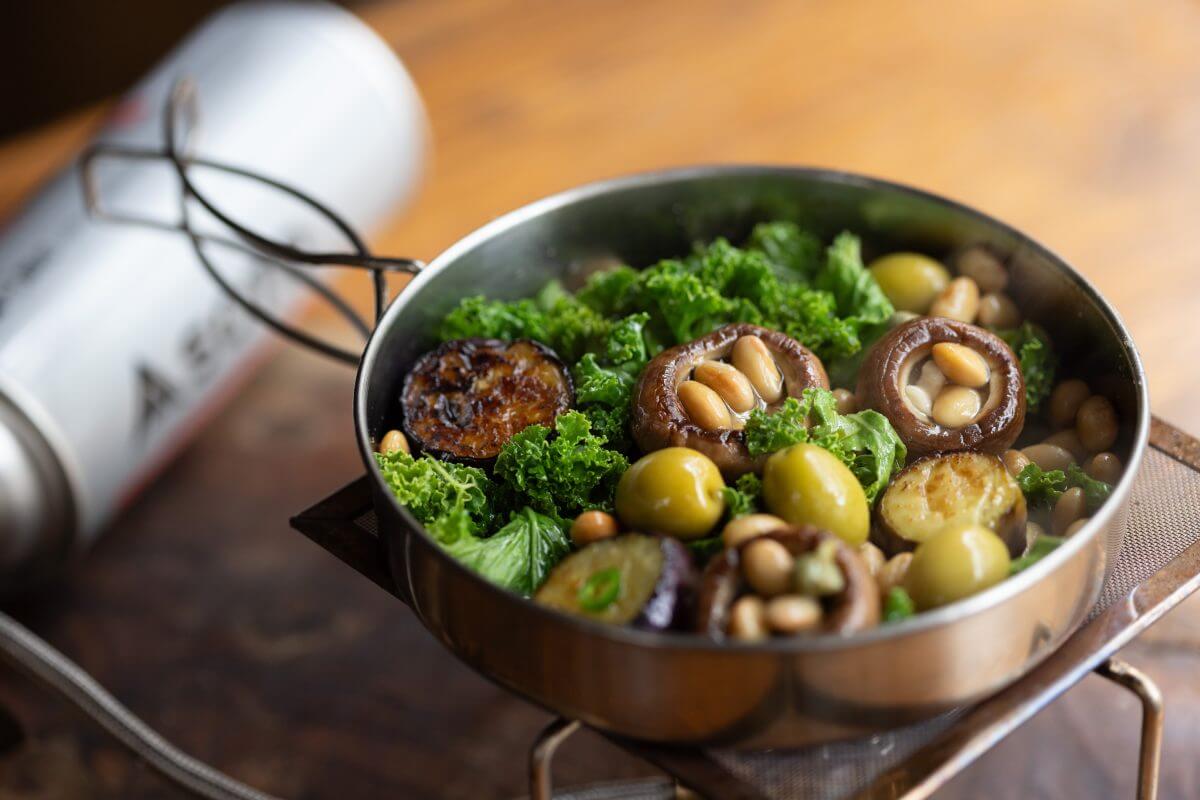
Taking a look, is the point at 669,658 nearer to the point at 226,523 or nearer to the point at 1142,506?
the point at 1142,506

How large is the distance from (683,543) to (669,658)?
0.20m

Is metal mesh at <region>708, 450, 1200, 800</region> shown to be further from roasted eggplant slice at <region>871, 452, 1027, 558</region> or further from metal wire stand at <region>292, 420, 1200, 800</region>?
roasted eggplant slice at <region>871, 452, 1027, 558</region>

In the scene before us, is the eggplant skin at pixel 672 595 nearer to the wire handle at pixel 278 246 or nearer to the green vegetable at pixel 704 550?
the green vegetable at pixel 704 550

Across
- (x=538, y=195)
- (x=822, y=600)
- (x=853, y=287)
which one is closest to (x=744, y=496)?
(x=822, y=600)

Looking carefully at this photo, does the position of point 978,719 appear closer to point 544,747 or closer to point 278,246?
point 544,747

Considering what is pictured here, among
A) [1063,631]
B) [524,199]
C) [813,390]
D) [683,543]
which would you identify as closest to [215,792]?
[683,543]

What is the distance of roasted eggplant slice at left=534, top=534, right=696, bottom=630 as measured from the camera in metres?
0.99

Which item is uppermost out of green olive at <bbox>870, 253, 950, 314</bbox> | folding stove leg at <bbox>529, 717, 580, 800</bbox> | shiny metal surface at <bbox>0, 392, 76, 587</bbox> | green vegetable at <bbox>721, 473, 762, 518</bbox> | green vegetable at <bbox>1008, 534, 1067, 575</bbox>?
green olive at <bbox>870, 253, 950, 314</bbox>

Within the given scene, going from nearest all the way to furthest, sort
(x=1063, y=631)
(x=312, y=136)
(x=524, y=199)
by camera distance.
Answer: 1. (x=1063, y=631)
2. (x=312, y=136)
3. (x=524, y=199)

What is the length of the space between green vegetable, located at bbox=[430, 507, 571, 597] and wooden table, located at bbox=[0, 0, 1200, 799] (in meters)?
0.88

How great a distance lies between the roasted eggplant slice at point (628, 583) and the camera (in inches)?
38.9

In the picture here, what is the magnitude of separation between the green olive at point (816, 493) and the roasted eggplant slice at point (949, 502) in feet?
0.13

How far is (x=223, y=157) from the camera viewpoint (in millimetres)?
2479

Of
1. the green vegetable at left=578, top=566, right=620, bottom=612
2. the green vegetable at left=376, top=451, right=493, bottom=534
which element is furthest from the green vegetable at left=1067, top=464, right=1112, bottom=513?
the green vegetable at left=376, top=451, right=493, bottom=534
